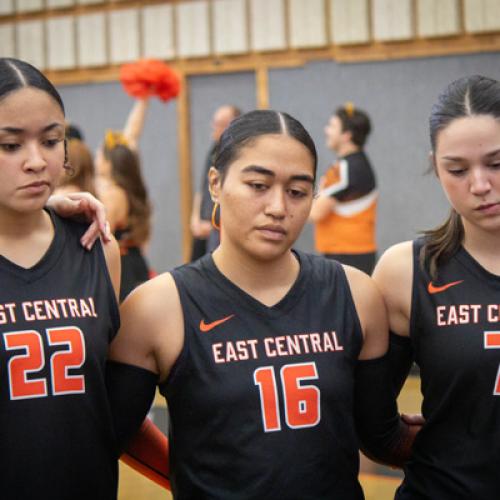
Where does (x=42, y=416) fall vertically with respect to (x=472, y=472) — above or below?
above

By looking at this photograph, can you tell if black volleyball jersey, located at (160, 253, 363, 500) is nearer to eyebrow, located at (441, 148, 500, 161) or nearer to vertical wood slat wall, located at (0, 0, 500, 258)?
eyebrow, located at (441, 148, 500, 161)

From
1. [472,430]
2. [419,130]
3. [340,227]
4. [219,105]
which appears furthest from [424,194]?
[472,430]

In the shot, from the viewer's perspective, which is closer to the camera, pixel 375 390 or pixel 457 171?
pixel 457 171

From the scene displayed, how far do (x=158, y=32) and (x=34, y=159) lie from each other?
6476 millimetres

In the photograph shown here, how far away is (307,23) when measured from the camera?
7.39 m

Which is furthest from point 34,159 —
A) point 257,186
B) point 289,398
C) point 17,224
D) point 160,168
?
point 160,168

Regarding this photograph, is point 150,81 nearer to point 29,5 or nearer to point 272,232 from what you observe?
point 29,5

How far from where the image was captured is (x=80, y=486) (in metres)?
1.82

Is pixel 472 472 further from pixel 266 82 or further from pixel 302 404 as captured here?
pixel 266 82

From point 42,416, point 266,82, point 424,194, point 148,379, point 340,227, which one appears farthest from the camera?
point 266,82

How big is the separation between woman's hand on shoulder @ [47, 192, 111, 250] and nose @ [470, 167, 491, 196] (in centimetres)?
80

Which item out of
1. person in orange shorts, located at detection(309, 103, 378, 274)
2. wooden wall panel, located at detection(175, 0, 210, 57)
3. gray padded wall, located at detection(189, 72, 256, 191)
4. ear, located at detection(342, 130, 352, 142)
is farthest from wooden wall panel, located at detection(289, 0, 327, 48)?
ear, located at detection(342, 130, 352, 142)

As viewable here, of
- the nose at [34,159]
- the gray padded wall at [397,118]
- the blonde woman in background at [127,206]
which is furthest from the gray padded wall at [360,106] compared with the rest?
the nose at [34,159]

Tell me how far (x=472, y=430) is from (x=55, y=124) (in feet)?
3.50
